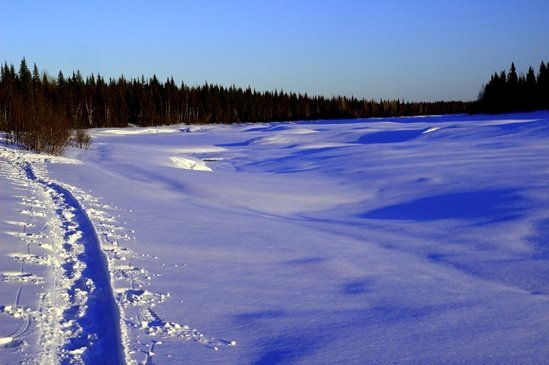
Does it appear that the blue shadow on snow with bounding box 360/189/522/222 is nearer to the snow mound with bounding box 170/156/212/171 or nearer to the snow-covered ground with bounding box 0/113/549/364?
the snow-covered ground with bounding box 0/113/549/364

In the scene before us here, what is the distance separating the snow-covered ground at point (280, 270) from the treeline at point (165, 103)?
3775 cm

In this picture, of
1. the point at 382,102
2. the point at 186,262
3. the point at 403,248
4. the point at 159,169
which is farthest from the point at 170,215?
the point at 382,102

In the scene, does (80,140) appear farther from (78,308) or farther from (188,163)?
(78,308)

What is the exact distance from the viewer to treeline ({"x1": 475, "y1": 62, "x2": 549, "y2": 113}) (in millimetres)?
58938

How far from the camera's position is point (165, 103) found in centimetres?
7619

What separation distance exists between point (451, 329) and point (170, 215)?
19.6 feet

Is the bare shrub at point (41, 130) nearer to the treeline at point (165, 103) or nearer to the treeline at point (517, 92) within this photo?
the treeline at point (165, 103)

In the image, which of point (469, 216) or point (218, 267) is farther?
point (469, 216)

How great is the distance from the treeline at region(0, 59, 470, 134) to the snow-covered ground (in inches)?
1486

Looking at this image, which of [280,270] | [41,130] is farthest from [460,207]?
[41,130]

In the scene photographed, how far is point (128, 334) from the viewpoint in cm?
380

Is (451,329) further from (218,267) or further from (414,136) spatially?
(414,136)

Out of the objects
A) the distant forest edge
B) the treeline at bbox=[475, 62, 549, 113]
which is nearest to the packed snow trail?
the distant forest edge

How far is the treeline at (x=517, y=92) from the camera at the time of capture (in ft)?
193
